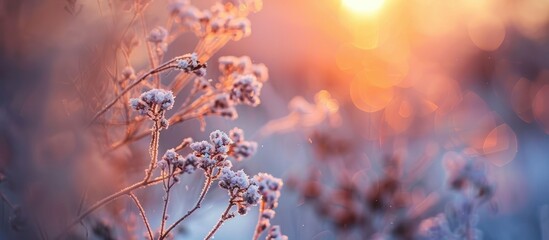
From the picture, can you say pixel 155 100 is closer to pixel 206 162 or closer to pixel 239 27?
pixel 206 162

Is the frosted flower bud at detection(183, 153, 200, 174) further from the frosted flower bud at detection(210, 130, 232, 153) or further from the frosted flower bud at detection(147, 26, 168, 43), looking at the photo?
the frosted flower bud at detection(147, 26, 168, 43)

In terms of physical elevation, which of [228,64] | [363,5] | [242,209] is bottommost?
[242,209]

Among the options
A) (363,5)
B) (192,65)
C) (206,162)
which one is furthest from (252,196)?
(363,5)

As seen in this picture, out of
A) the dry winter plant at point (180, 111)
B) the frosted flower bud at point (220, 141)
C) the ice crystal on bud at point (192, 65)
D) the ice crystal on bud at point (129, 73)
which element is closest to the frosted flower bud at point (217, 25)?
the dry winter plant at point (180, 111)

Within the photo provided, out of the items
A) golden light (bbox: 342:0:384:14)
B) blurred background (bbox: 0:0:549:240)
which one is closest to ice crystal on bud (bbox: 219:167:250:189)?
blurred background (bbox: 0:0:549:240)

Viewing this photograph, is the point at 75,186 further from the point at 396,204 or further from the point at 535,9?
the point at 535,9

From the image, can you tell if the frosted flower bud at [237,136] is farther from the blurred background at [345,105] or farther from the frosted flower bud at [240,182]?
the blurred background at [345,105]

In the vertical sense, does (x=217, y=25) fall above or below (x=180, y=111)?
above
